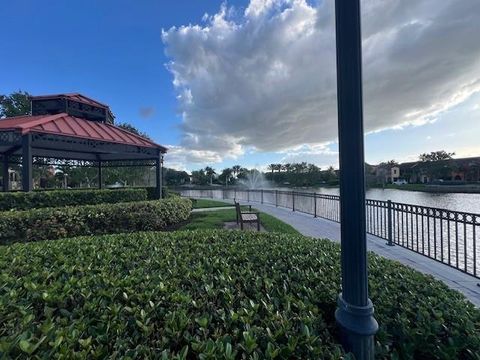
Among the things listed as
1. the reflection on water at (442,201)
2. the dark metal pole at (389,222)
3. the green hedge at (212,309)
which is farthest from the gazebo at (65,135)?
the dark metal pole at (389,222)

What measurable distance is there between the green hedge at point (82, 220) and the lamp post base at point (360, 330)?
828 centimetres

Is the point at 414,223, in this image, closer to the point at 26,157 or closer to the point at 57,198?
the point at 57,198

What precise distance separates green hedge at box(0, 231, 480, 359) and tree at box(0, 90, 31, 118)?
105 feet

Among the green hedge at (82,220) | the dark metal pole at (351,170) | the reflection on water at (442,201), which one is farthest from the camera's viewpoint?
the reflection on water at (442,201)

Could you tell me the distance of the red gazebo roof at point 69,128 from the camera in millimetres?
9142

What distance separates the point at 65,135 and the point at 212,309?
10668mm

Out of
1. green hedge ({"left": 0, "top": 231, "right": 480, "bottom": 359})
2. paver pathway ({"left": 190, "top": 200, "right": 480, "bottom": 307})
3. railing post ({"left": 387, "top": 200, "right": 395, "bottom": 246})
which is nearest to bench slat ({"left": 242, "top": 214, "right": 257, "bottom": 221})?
paver pathway ({"left": 190, "top": 200, "right": 480, "bottom": 307})

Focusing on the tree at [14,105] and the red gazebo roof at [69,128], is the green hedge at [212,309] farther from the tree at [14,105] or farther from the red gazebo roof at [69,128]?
the tree at [14,105]

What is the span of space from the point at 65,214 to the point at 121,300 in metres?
7.06

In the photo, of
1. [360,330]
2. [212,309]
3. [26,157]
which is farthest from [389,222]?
[26,157]

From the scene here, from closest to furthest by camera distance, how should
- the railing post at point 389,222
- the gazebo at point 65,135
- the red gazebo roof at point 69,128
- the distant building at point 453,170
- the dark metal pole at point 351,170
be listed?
the dark metal pole at point 351,170
the railing post at point 389,222
the gazebo at point 65,135
the red gazebo roof at point 69,128
the distant building at point 453,170

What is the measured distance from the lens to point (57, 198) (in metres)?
9.22

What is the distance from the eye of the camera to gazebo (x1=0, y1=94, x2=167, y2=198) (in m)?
8.95

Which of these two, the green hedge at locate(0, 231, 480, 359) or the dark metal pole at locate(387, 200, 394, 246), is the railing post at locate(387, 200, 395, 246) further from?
the green hedge at locate(0, 231, 480, 359)
